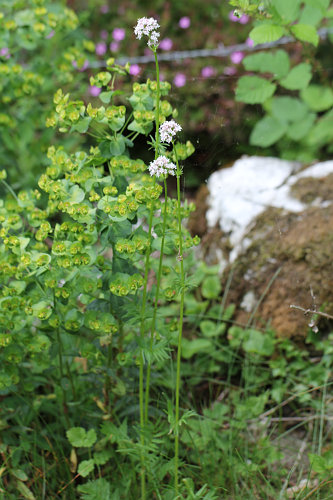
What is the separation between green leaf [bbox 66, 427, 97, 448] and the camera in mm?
1495

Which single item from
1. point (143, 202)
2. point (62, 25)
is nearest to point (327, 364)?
point (143, 202)

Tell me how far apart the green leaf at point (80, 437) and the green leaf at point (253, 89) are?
4.12 feet

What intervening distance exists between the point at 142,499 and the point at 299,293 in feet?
3.11

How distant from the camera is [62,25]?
89.0 inches

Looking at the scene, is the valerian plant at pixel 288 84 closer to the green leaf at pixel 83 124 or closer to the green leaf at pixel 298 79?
the green leaf at pixel 298 79

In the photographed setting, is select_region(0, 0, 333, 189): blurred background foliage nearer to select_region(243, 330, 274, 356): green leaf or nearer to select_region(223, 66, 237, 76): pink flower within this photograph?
select_region(223, 66, 237, 76): pink flower

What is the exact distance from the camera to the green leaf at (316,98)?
282cm

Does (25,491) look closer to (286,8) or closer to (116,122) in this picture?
(116,122)

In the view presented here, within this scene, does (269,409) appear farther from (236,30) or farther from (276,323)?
(236,30)

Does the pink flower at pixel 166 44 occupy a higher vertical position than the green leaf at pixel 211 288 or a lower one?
higher

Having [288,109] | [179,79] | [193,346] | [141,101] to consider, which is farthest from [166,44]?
[141,101]

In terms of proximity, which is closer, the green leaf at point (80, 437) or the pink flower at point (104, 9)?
the green leaf at point (80, 437)

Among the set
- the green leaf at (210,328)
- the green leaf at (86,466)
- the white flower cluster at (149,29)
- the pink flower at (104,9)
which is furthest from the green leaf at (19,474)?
the pink flower at (104,9)

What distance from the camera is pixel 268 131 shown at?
2.88 m
